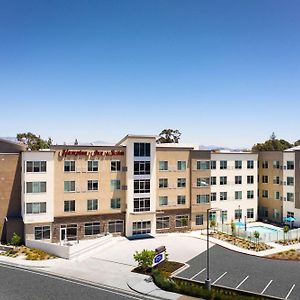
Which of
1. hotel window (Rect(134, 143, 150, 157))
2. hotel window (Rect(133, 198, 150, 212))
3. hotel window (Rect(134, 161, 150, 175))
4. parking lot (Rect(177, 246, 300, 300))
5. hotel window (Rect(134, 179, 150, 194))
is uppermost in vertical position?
hotel window (Rect(134, 143, 150, 157))

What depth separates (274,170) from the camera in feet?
202

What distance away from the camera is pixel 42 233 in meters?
46.0

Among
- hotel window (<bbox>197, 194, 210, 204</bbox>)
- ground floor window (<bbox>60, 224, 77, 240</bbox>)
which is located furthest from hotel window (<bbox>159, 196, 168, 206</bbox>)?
ground floor window (<bbox>60, 224, 77, 240</bbox>)

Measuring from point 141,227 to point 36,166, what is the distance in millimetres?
17636

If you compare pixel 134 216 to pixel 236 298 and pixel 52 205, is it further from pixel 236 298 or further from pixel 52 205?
pixel 236 298

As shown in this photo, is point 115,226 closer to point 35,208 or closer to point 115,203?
point 115,203

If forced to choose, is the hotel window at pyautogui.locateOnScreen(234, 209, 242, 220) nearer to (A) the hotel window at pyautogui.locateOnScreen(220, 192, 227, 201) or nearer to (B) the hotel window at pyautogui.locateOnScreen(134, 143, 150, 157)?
(A) the hotel window at pyautogui.locateOnScreen(220, 192, 227, 201)

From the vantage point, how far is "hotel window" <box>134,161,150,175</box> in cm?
5072

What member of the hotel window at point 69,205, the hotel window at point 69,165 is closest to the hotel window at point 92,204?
the hotel window at point 69,205

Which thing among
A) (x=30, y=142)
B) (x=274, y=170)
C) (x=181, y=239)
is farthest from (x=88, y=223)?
(x=30, y=142)

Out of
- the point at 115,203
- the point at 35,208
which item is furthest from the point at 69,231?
the point at 115,203

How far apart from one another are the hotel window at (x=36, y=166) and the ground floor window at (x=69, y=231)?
831 cm

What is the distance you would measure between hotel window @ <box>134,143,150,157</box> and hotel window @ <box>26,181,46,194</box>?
1373 centimetres

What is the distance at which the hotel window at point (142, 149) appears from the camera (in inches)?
1996
